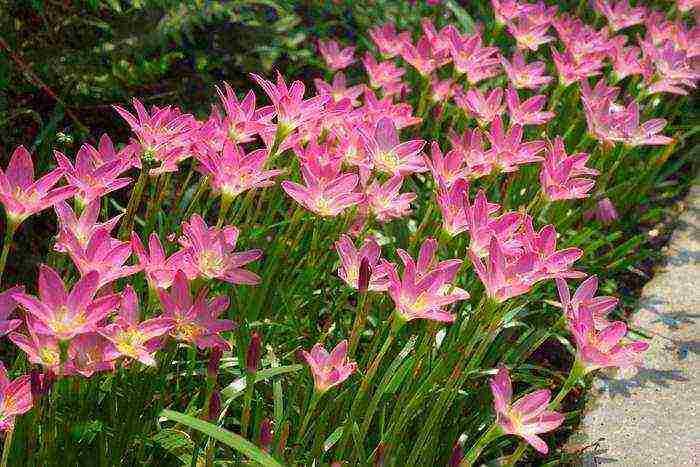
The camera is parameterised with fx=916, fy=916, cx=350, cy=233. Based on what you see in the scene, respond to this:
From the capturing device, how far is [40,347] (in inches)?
52.9

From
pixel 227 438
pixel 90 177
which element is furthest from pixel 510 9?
pixel 227 438

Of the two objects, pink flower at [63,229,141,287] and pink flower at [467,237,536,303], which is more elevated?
pink flower at [63,229,141,287]

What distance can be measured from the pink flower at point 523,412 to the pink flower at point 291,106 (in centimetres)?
70

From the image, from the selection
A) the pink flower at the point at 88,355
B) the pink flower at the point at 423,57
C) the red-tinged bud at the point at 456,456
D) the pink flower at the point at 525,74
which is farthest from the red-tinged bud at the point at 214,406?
the pink flower at the point at 525,74

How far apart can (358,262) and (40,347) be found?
0.60 m

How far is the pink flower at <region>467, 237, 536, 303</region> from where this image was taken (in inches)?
60.9

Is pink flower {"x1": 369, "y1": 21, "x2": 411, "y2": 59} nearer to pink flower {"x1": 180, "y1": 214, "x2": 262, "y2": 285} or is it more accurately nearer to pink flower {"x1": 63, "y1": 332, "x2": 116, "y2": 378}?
pink flower {"x1": 180, "y1": 214, "x2": 262, "y2": 285}

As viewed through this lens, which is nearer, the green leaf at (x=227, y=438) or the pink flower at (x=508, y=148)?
the green leaf at (x=227, y=438)

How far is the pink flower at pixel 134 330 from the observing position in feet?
4.56

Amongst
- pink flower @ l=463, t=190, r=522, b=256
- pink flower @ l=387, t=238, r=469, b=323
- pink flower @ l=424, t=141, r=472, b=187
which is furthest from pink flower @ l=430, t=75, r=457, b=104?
pink flower @ l=387, t=238, r=469, b=323

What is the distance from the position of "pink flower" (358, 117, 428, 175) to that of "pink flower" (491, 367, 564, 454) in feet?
1.91

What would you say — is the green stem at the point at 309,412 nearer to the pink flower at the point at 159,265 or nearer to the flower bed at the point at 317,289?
the flower bed at the point at 317,289

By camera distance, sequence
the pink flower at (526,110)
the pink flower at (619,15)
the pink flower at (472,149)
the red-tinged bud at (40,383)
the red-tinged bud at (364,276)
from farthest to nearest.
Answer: the pink flower at (619,15), the pink flower at (526,110), the pink flower at (472,149), the red-tinged bud at (364,276), the red-tinged bud at (40,383)

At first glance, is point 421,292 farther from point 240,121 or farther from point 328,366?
point 240,121
